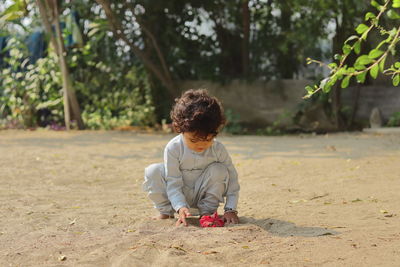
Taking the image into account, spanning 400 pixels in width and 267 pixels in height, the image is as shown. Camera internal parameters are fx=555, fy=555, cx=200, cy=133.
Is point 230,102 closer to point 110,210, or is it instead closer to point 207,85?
point 207,85

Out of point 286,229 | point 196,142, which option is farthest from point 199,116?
point 286,229

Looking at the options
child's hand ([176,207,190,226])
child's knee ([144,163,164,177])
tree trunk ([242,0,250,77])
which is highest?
tree trunk ([242,0,250,77])

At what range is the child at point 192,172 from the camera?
3037 millimetres

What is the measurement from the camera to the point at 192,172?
3.29m

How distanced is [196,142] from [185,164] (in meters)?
0.23

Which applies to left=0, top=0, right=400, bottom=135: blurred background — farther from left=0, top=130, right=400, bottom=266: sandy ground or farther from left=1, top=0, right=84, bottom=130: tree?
left=0, top=130, right=400, bottom=266: sandy ground

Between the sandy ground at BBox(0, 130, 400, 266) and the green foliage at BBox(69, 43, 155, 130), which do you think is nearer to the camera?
the sandy ground at BBox(0, 130, 400, 266)

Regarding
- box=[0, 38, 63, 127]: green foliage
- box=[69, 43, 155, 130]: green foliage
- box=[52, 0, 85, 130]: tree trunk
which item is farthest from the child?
box=[0, 38, 63, 127]: green foliage

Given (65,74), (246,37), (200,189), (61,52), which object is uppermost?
(246,37)

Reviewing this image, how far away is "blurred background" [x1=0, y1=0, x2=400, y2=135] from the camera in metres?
9.66

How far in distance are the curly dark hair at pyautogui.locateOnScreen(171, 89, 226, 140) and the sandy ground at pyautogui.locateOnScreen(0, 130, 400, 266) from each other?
0.53 meters

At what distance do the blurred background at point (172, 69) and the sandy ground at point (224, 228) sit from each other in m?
2.93

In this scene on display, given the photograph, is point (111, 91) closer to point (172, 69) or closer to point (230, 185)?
point (172, 69)

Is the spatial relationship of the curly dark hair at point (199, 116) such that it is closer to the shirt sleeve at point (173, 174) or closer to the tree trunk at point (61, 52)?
the shirt sleeve at point (173, 174)
